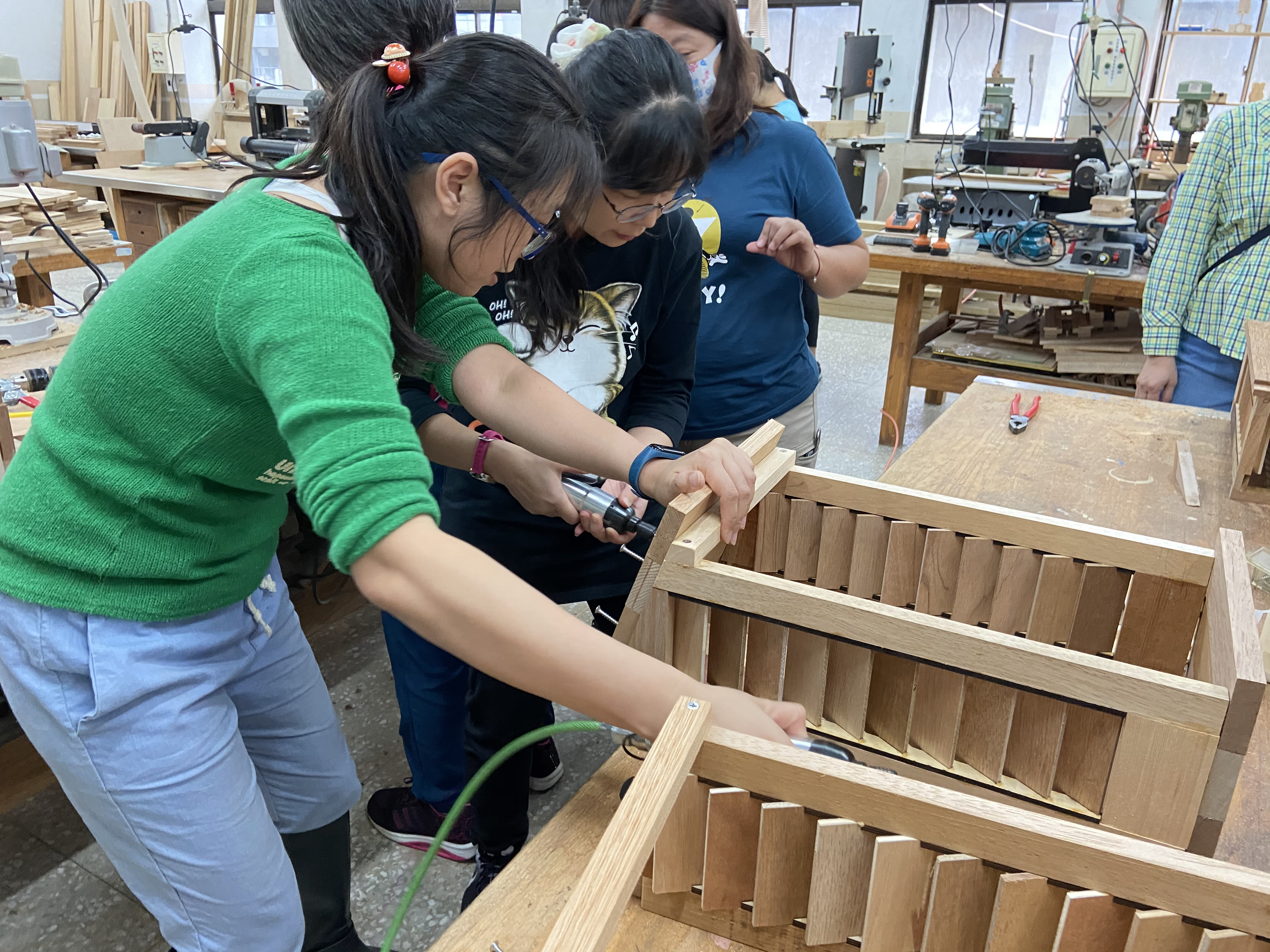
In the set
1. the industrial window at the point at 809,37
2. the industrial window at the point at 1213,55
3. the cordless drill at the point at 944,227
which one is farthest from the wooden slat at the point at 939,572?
the industrial window at the point at 809,37

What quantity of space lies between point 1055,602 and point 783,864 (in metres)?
0.50

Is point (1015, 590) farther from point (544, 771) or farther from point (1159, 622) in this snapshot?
point (544, 771)

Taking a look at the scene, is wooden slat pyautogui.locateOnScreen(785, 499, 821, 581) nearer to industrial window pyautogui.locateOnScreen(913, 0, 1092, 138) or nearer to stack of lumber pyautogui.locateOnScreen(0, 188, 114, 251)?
stack of lumber pyautogui.locateOnScreen(0, 188, 114, 251)

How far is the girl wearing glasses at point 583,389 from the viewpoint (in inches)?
44.0

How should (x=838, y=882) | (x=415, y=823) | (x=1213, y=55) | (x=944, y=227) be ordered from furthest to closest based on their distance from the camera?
(x=1213, y=55) → (x=944, y=227) → (x=415, y=823) → (x=838, y=882)

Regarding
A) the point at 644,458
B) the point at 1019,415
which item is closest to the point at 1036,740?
the point at 644,458

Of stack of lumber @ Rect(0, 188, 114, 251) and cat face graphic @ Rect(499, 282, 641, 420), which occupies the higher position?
cat face graphic @ Rect(499, 282, 641, 420)

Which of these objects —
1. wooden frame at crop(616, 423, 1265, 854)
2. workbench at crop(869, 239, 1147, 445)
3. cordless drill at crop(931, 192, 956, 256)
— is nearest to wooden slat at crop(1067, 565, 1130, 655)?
wooden frame at crop(616, 423, 1265, 854)

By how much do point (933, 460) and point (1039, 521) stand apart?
595 millimetres

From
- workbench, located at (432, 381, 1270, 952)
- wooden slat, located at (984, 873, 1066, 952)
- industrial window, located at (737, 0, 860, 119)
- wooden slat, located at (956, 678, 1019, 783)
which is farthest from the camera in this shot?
industrial window, located at (737, 0, 860, 119)

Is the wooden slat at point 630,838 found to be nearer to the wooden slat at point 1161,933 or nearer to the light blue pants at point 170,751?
the wooden slat at point 1161,933

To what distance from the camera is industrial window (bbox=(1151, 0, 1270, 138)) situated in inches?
225

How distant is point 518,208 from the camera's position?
796 mm

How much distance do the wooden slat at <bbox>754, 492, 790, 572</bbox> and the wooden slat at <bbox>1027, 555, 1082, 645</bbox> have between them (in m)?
0.30
